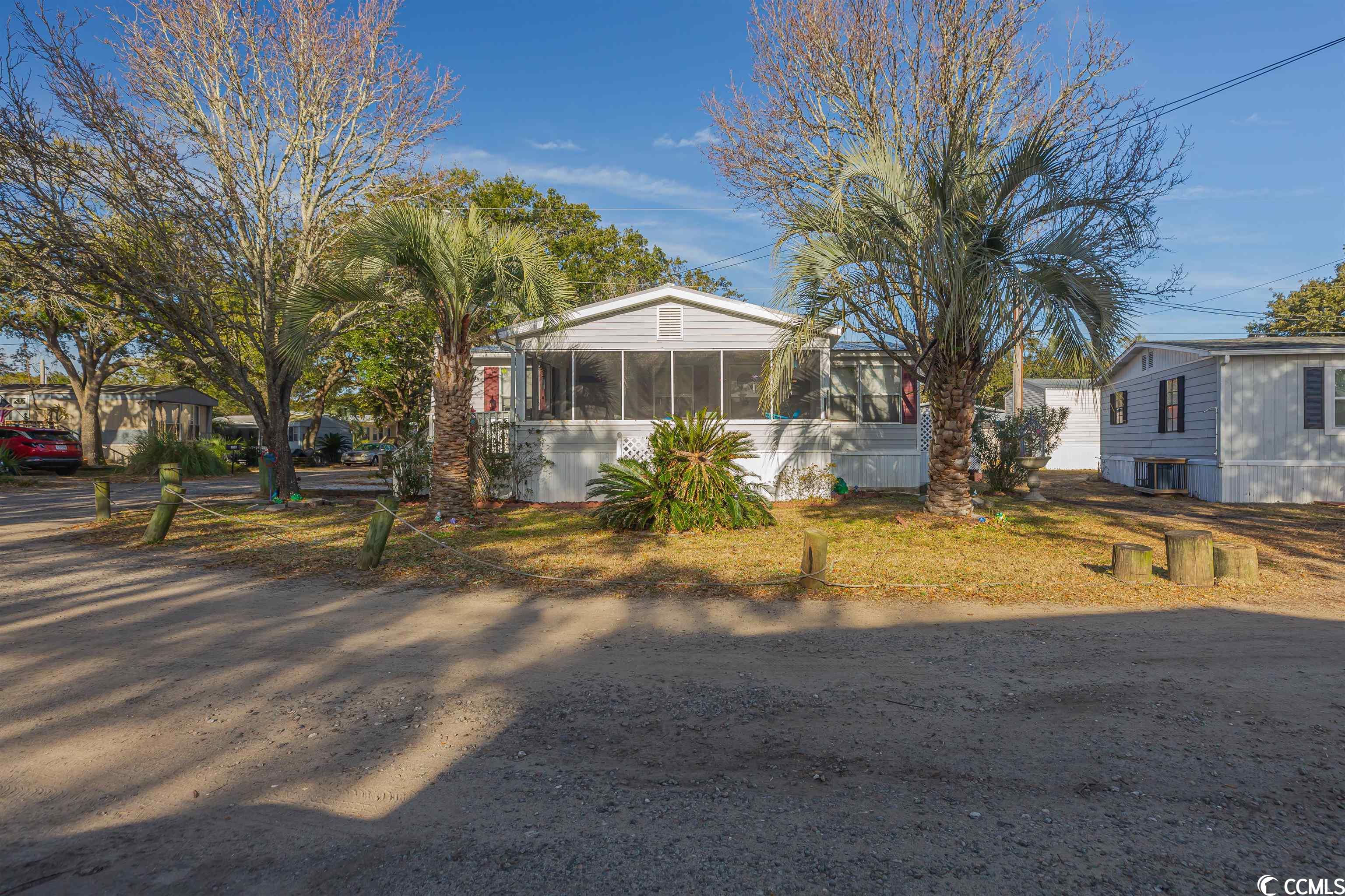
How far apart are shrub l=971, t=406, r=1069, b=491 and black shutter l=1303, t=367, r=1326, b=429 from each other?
421 cm

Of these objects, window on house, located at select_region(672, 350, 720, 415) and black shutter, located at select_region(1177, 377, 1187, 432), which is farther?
black shutter, located at select_region(1177, 377, 1187, 432)

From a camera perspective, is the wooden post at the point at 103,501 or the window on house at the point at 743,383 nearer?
the wooden post at the point at 103,501

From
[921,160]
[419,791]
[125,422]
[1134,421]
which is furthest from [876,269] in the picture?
[125,422]

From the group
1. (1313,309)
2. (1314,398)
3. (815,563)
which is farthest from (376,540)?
(1313,309)

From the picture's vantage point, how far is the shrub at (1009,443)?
15.1 m

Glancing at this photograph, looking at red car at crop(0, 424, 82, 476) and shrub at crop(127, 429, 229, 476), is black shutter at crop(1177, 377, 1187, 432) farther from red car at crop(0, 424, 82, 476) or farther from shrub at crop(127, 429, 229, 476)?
red car at crop(0, 424, 82, 476)

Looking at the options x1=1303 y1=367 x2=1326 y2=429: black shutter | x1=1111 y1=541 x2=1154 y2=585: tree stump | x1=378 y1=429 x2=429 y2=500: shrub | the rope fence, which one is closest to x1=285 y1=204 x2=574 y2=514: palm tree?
the rope fence

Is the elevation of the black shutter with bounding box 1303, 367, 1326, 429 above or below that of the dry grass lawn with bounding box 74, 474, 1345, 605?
above

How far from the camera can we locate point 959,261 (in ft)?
30.7

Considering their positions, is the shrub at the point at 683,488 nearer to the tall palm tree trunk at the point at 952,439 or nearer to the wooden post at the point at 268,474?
the tall palm tree trunk at the point at 952,439

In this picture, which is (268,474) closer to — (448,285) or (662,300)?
(448,285)

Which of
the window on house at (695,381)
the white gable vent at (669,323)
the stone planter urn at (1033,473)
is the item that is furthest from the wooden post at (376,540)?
the stone planter urn at (1033,473)

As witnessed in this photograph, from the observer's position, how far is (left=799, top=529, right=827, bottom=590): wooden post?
289 inches

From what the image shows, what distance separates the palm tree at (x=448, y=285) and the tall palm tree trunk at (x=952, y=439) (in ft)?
19.9
